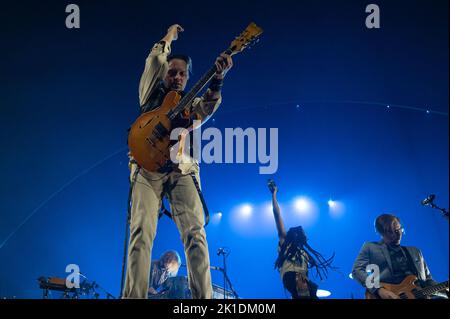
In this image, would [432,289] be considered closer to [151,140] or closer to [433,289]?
[433,289]

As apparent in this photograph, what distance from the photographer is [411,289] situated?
10.8 ft

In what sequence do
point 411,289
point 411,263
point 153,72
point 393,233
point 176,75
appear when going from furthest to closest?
point 393,233, point 411,263, point 411,289, point 176,75, point 153,72

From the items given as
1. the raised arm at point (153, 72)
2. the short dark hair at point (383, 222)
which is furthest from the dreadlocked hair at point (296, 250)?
the raised arm at point (153, 72)

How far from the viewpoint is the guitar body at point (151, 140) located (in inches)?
104

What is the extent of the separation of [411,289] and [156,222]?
89.7 inches

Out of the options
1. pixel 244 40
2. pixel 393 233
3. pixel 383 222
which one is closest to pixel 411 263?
pixel 393 233

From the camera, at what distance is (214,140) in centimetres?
412

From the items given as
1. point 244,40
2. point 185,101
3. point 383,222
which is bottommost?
point 383,222

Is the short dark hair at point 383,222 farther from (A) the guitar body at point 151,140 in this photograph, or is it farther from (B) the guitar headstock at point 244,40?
(A) the guitar body at point 151,140

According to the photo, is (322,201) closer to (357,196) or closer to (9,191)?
(357,196)

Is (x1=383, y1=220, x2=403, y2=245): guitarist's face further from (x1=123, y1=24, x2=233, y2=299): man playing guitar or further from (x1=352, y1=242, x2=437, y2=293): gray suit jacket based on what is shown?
(x1=123, y1=24, x2=233, y2=299): man playing guitar

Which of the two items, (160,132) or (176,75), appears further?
(176,75)

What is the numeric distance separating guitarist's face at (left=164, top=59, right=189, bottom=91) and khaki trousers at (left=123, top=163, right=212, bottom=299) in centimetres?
73

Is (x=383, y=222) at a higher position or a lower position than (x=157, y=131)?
lower
